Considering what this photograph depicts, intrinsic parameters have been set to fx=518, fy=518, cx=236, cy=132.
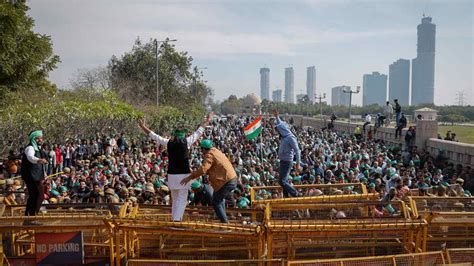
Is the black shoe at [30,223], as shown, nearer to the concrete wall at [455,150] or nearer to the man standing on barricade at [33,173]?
the man standing on barricade at [33,173]

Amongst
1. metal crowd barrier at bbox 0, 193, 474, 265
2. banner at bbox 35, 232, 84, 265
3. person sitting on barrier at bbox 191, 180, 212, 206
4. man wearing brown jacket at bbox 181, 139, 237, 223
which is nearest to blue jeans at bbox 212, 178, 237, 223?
man wearing brown jacket at bbox 181, 139, 237, 223

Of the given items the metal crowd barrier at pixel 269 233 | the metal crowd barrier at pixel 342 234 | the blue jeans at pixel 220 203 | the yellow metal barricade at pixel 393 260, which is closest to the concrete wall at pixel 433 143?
the metal crowd barrier at pixel 269 233

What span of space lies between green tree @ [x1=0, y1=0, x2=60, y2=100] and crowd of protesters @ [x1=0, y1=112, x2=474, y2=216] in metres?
3.19

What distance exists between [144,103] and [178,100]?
7170mm

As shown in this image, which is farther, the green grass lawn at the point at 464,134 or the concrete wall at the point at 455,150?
the green grass lawn at the point at 464,134

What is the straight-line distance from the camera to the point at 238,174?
17.5 metres

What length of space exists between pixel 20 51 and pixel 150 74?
3639 centimetres

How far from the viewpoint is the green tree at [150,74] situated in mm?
56812

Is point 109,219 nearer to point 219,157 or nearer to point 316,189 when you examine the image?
point 219,157

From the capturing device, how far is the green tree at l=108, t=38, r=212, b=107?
56.8 metres

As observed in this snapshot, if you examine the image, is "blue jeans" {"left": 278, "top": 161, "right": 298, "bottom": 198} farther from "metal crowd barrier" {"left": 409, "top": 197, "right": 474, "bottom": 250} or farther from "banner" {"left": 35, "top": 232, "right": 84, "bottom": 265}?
"banner" {"left": 35, "top": 232, "right": 84, "bottom": 265}

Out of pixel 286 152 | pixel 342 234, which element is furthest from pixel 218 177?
pixel 286 152

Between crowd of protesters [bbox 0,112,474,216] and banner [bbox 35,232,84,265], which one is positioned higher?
banner [bbox 35,232,84,265]

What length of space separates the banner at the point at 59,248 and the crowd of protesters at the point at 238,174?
9.14 feet
